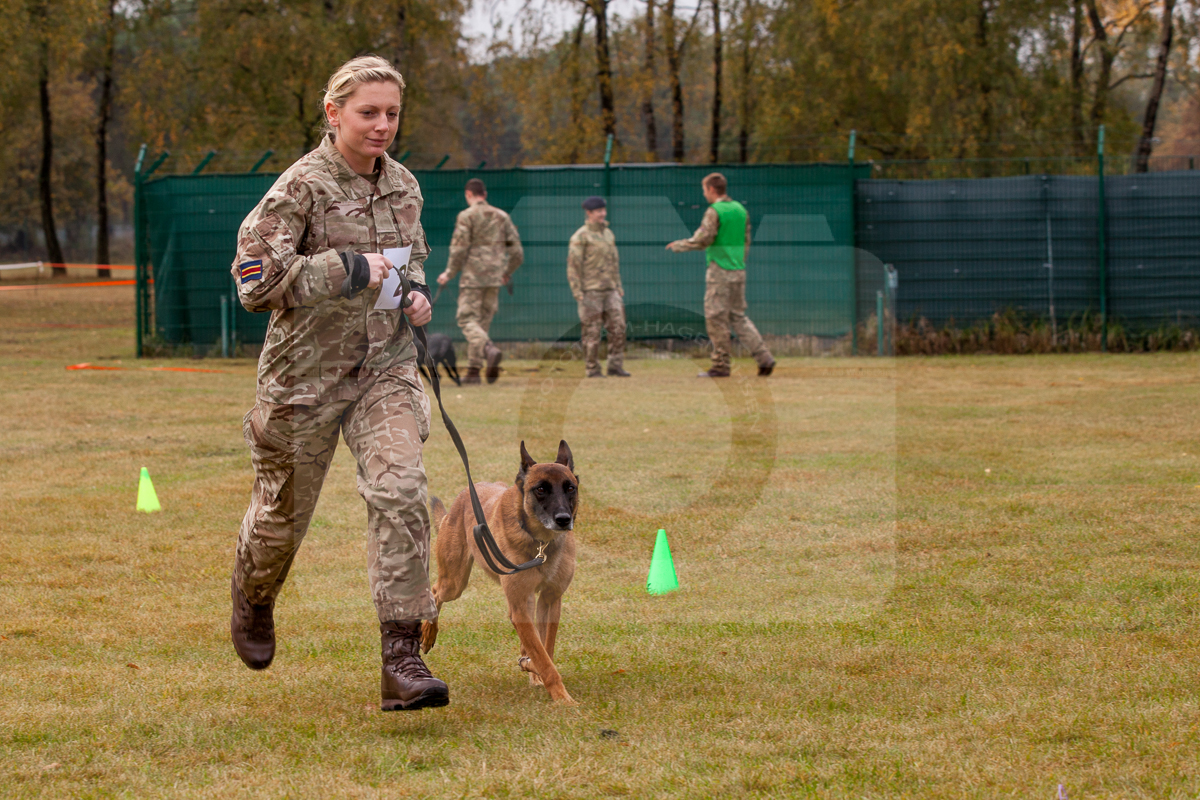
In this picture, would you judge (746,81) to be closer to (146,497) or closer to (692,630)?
(146,497)

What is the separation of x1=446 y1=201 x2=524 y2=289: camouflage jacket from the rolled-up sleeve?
10915 millimetres

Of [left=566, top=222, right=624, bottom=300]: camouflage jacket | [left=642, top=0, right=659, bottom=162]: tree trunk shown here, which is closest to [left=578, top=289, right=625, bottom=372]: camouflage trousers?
[left=566, top=222, right=624, bottom=300]: camouflage jacket

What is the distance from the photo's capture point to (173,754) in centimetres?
375

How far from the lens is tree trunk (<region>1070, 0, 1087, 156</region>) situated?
28.5m

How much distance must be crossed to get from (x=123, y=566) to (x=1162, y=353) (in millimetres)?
15714

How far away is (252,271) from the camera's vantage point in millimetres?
3777

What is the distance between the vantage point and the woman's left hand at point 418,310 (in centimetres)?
398

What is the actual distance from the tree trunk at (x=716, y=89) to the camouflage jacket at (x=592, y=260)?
16.5 meters

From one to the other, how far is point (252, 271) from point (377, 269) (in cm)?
39

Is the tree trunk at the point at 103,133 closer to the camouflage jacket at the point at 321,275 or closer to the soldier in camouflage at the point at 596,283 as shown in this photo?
the soldier in camouflage at the point at 596,283

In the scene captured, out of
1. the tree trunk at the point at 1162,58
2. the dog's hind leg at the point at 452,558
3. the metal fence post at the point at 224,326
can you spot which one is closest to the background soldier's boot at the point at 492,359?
the metal fence post at the point at 224,326

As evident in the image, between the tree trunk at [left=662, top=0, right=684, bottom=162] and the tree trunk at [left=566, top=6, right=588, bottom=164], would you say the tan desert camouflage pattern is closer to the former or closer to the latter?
the tree trunk at [left=566, top=6, right=588, bottom=164]

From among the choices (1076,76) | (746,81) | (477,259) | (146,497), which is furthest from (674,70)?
(146,497)

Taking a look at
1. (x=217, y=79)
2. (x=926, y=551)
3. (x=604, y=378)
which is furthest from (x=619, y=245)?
(x=217, y=79)
